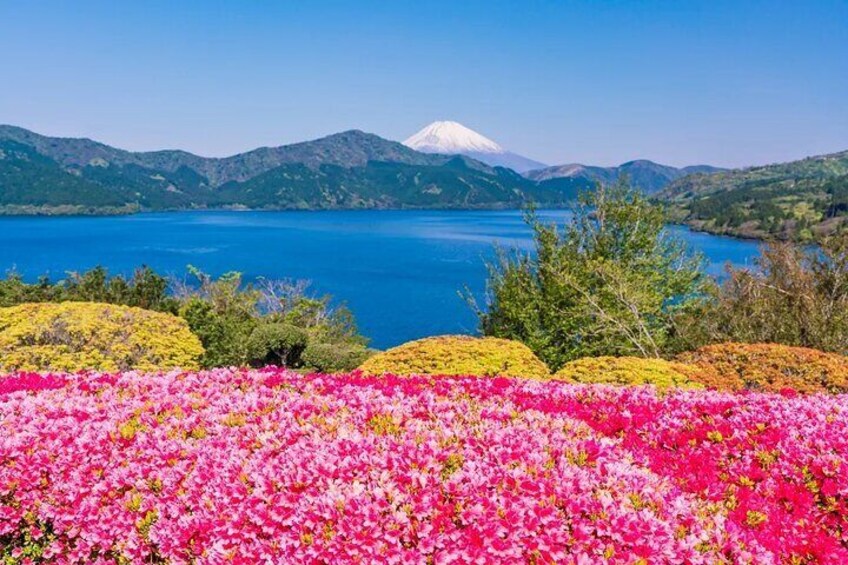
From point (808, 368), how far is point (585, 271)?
1124 centimetres

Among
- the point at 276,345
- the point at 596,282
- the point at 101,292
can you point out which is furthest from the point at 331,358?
the point at 101,292

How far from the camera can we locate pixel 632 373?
14977 millimetres

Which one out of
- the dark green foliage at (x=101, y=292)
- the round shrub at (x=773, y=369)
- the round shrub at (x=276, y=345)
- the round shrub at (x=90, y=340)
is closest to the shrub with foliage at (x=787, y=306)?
the round shrub at (x=773, y=369)

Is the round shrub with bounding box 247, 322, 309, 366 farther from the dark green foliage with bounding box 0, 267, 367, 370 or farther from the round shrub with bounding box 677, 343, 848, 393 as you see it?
the round shrub with bounding box 677, 343, 848, 393

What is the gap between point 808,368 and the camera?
1416cm

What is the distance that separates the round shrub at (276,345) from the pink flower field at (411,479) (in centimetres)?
1412

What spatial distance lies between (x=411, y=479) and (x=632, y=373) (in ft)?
36.6

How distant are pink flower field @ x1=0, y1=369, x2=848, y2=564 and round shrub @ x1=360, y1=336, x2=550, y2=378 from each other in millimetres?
6465

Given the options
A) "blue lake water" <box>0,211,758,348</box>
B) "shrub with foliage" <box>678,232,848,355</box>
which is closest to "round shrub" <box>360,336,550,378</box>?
"shrub with foliage" <box>678,232,848,355</box>

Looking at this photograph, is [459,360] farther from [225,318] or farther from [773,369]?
[225,318]

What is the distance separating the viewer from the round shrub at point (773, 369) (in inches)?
537

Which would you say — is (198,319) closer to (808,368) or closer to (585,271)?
(585,271)

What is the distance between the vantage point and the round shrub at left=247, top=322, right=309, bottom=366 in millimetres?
23234

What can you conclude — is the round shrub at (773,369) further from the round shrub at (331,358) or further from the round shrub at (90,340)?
the round shrub at (90,340)
